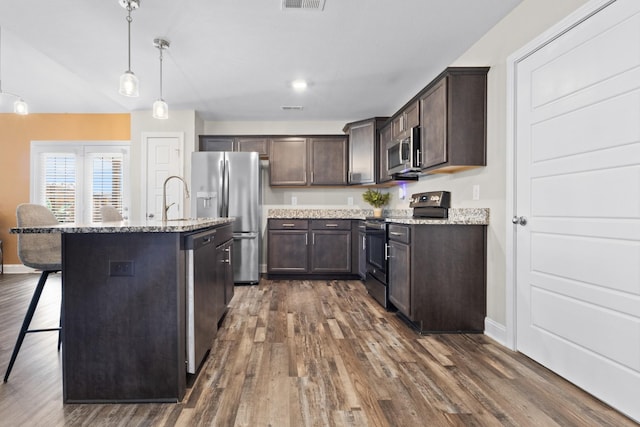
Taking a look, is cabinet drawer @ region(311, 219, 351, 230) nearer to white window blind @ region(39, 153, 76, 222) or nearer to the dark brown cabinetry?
the dark brown cabinetry

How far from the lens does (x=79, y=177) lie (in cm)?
522

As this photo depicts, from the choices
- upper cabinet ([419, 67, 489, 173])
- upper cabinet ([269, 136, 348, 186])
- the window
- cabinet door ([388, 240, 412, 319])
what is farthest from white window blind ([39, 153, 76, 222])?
upper cabinet ([419, 67, 489, 173])

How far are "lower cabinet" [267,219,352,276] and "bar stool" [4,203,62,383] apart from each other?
2876 mm

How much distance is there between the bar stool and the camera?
6.29 ft

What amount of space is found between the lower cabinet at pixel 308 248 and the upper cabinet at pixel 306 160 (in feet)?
2.19

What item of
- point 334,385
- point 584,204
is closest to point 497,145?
point 584,204

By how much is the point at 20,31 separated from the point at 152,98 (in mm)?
1563

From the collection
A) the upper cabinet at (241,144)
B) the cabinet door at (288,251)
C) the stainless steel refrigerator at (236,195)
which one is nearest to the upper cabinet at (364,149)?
the cabinet door at (288,251)

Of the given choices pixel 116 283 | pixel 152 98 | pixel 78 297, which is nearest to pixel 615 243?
pixel 116 283

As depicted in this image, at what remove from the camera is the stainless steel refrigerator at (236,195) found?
14.4 feet

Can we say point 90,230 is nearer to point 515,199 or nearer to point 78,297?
point 78,297

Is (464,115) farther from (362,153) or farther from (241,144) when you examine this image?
(241,144)

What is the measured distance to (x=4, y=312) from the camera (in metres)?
3.17

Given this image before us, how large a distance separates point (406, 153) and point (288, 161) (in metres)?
2.12
